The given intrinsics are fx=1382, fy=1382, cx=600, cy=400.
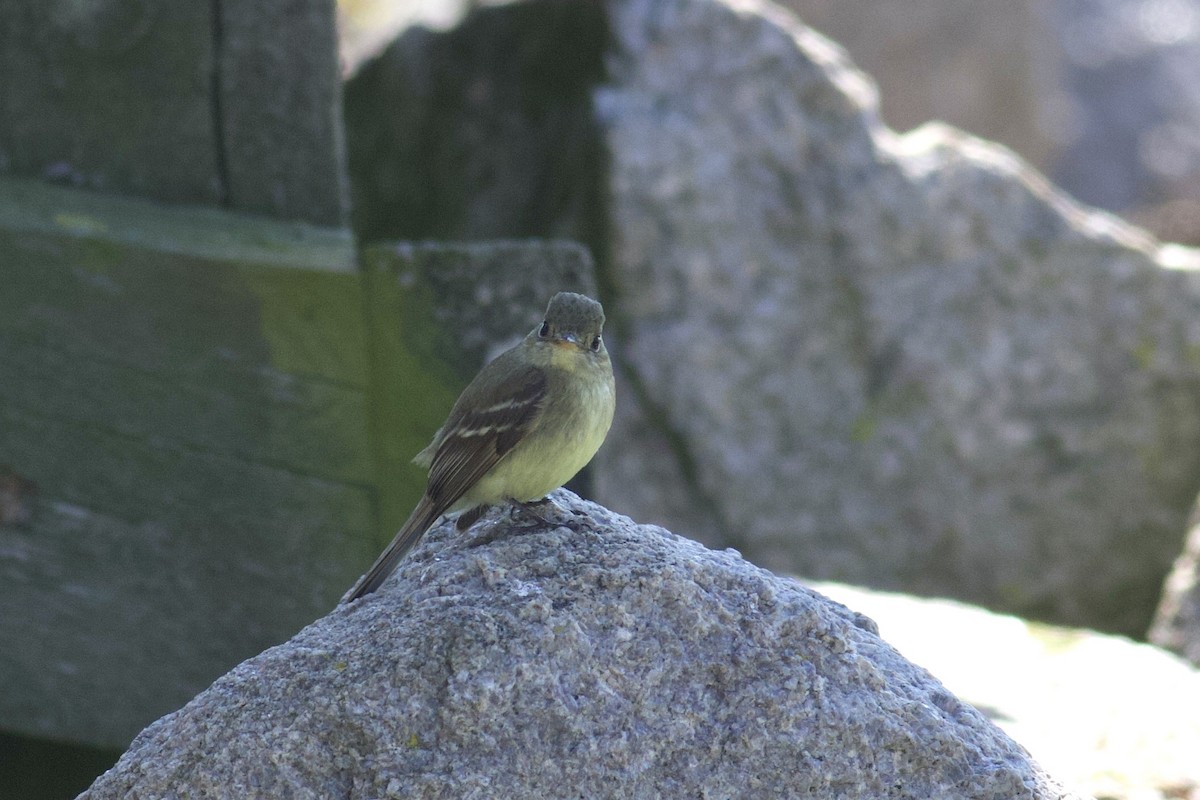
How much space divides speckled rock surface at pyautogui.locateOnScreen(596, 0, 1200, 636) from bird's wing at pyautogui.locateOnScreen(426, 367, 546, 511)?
9.80 feet

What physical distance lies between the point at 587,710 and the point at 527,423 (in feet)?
3.72

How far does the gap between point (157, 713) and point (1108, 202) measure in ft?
37.4

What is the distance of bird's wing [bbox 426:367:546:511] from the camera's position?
135 inches

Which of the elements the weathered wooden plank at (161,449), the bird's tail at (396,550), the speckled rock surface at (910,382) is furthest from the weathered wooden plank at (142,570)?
the speckled rock surface at (910,382)

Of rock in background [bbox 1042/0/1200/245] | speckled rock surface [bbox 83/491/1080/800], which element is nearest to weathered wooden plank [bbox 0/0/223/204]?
speckled rock surface [bbox 83/491/1080/800]

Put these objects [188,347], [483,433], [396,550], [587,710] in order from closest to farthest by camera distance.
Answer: [587,710]
[396,550]
[483,433]
[188,347]

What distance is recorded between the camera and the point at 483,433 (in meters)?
3.54

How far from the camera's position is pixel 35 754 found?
4812mm

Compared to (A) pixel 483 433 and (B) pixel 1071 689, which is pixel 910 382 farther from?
(A) pixel 483 433

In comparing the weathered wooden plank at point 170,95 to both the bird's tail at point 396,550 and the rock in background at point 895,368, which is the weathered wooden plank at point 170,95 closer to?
the bird's tail at point 396,550

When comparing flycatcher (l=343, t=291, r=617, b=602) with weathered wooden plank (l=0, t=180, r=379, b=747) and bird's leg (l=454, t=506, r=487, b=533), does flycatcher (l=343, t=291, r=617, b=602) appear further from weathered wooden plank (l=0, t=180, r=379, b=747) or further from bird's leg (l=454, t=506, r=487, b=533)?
weathered wooden plank (l=0, t=180, r=379, b=747)

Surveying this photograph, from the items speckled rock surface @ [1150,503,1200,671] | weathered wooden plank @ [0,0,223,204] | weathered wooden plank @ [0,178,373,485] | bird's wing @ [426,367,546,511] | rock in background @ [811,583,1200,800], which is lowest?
speckled rock surface @ [1150,503,1200,671]

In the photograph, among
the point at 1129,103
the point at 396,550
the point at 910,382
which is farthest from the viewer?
the point at 1129,103

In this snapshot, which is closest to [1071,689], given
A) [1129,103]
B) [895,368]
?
[895,368]
